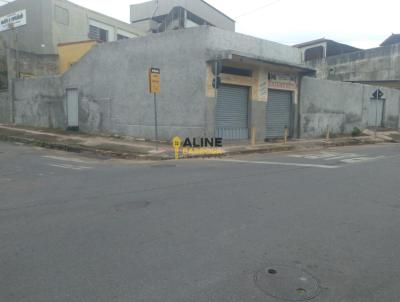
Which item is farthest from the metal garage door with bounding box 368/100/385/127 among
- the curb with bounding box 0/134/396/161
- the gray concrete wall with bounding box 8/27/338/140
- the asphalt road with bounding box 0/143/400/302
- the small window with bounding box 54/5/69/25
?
the small window with bounding box 54/5/69/25

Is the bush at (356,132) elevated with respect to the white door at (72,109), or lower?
lower

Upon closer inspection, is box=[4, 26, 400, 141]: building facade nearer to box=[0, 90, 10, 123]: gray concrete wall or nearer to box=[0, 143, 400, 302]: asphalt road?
box=[0, 90, 10, 123]: gray concrete wall

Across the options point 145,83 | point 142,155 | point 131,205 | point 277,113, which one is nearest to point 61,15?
point 145,83

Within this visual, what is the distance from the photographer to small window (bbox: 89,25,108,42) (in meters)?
37.8

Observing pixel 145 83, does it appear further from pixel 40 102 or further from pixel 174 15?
pixel 174 15

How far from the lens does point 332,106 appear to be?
25.2m

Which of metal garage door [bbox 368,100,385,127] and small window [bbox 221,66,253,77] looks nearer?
small window [bbox 221,66,253,77]

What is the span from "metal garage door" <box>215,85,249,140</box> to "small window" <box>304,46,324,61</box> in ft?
93.1

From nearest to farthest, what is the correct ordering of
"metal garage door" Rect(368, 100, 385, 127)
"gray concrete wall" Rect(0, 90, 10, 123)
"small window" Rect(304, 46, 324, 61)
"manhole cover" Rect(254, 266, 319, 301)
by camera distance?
"manhole cover" Rect(254, 266, 319, 301) → "gray concrete wall" Rect(0, 90, 10, 123) → "metal garage door" Rect(368, 100, 385, 127) → "small window" Rect(304, 46, 324, 61)

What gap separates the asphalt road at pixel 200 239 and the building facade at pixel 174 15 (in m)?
32.5

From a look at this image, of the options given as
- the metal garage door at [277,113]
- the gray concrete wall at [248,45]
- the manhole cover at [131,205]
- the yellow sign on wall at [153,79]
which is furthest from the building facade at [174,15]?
the manhole cover at [131,205]

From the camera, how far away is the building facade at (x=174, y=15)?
38.6 meters

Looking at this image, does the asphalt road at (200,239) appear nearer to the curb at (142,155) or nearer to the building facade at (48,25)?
the curb at (142,155)

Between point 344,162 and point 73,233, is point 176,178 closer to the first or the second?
point 73,233
